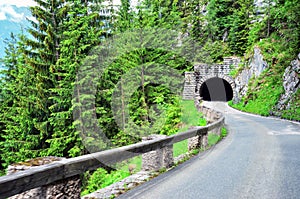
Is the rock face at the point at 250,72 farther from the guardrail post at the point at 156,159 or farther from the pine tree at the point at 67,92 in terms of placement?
the guardrail post at the point at 156,159

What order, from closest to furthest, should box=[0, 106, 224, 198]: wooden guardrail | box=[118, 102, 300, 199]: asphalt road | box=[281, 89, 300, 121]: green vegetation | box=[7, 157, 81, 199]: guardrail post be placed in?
box=[0, 106, 224, 198]: wooden guardrail → box=[7, 157, 81, 199]: guardrail post → box=[118, 102, 300, 199]: asphalt road → box=[281, 89, 300, 121]: green vegetation

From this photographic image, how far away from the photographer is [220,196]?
4695 mm

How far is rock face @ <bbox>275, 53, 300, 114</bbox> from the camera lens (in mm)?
24109

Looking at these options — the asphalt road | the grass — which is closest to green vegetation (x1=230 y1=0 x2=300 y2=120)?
the grass

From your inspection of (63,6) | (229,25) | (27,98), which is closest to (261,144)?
(27,98)

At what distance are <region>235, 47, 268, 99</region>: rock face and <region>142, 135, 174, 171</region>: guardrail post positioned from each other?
32.3 m

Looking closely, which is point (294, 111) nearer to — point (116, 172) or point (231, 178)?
point (116, 172)

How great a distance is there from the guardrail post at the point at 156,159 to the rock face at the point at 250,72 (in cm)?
3231

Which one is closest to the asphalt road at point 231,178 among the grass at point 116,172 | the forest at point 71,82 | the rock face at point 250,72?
the grass at point 116,172

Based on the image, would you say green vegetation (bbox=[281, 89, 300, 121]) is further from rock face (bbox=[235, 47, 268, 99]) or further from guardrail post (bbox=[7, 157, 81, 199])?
guardrail post (bbox=[7, 157, 81, 199])

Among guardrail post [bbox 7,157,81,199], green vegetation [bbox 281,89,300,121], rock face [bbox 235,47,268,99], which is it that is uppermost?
rock face [bbox 235,47,268,99]

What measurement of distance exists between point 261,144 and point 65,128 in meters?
14.5

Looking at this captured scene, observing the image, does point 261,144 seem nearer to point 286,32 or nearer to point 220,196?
point 220,196

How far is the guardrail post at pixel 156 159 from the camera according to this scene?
262 inches
